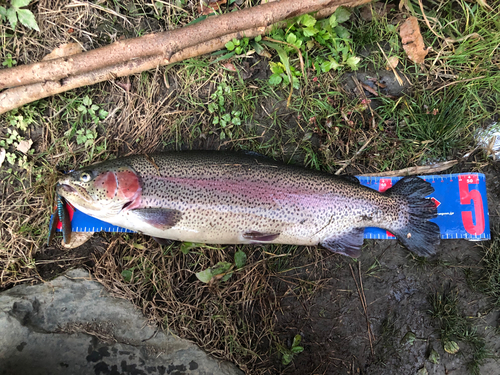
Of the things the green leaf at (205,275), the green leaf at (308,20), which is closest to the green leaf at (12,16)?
the green leaf at (308,20)

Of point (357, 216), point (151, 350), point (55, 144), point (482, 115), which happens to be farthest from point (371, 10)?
point (151, 350)

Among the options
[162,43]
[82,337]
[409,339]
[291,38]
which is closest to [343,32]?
[291,38]

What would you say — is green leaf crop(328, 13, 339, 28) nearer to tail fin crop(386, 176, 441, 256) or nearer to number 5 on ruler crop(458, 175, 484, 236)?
tail fin crop(386, 176, 441, 256)

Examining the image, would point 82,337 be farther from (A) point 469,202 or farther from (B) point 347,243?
(A) point 469,202

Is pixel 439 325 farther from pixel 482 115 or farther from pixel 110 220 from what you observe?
pixel 110 220

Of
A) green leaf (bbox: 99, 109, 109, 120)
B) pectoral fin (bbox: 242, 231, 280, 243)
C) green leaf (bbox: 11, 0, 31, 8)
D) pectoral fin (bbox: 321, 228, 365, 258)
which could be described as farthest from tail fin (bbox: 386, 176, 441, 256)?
green leaf (bbox: 11, 0, 31, 8)

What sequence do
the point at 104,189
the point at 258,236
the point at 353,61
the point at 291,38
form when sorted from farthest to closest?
1. the point at 353,61
2. the point at 291,38
3. the point at 258,236
4. the point at 104,189
